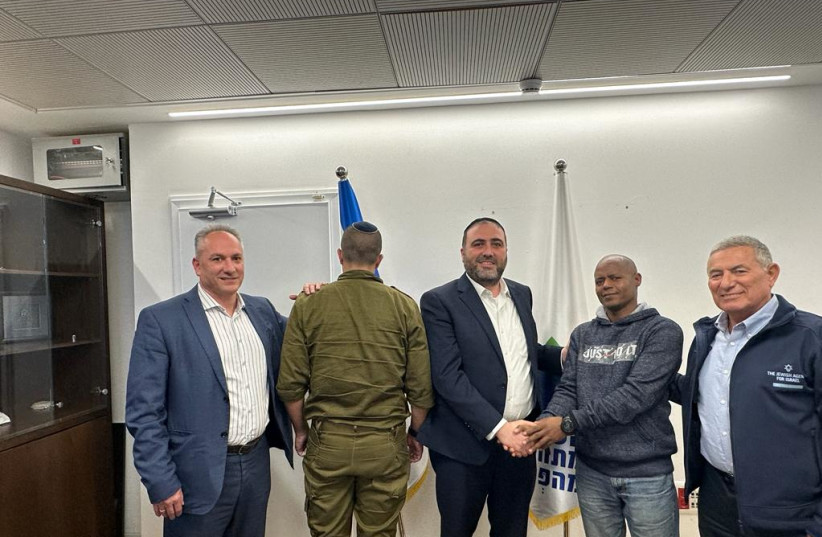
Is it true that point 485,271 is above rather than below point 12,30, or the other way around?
below

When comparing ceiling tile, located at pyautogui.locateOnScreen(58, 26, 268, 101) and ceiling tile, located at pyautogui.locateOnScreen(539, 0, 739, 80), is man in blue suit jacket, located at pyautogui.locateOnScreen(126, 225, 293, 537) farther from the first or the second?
ceiling tile, located at pyautogui.locateOnScreen(539, 0, 739, 80)

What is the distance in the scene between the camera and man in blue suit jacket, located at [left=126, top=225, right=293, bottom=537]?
1950mm

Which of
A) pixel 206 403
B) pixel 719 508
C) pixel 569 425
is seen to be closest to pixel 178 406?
pixel 206 403

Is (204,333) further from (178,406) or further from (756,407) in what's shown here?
(756,407)

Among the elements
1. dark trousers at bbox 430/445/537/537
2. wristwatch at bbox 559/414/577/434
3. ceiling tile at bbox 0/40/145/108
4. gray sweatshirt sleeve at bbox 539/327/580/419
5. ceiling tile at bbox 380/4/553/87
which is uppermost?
ceiling tile at bbox 380/4/553/87

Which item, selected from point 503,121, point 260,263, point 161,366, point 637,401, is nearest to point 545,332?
point 637,401

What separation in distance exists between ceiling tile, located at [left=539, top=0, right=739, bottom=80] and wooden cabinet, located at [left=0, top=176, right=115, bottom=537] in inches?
119

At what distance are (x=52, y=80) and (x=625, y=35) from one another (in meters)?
2.82

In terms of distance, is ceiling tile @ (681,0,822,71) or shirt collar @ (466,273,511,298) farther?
shirt collar @ (466,273,511,298)

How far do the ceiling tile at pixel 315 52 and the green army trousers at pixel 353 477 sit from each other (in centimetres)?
164

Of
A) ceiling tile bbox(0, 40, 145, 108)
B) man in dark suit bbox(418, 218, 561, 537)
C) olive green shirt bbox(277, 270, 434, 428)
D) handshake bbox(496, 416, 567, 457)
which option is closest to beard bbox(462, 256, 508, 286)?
man in dark suit bbox(418, 218, 561, 537)

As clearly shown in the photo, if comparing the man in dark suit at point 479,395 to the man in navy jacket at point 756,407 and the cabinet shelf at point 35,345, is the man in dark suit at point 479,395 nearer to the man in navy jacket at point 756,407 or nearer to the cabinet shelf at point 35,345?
the man in navy jacket at point 756,407

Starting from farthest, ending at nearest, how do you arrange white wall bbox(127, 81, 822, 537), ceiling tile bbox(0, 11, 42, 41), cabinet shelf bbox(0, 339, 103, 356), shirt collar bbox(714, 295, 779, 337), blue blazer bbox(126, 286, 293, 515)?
white wall bbox(127, 81, 822, 537), cabinet shelf bbox(0, 339, 103, 356), ceiling tile bbox(0, 11, 42, 41), blue blazer bbox(126, 286, 293, 515), shirt collar bbox(714, 295, 779, 337)

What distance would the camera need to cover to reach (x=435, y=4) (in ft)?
6.61
